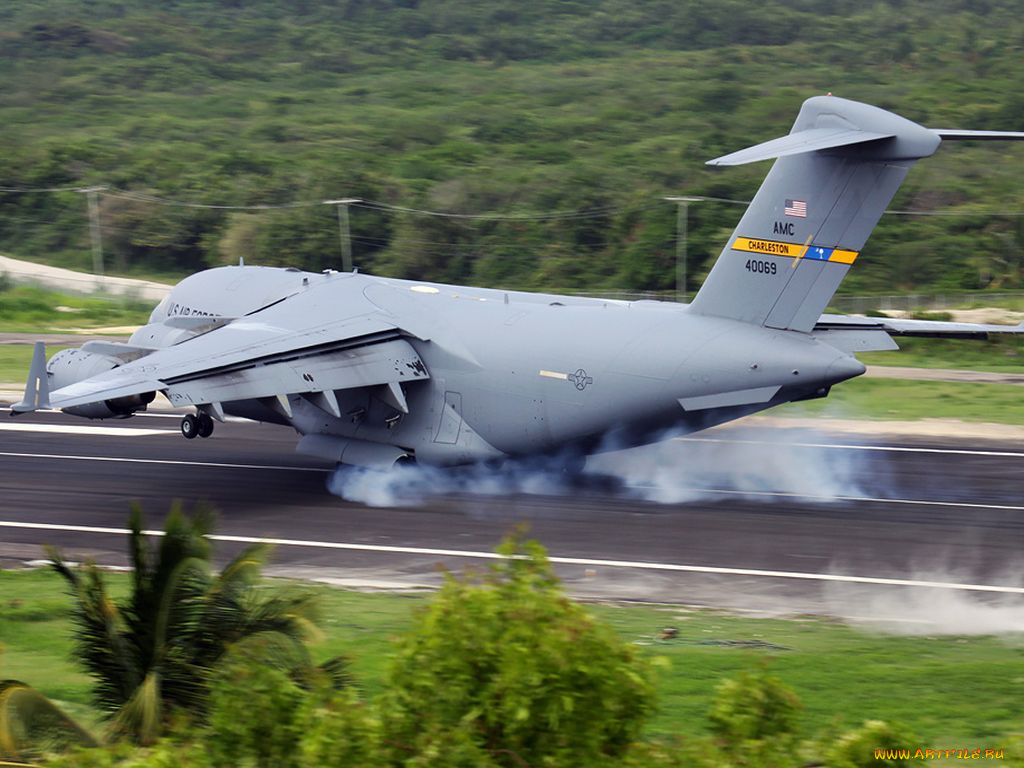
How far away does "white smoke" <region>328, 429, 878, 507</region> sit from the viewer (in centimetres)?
2645

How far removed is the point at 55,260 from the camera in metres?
77.1

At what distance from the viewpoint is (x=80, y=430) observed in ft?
110

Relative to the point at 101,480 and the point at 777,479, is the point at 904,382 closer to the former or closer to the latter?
the point at 777,479

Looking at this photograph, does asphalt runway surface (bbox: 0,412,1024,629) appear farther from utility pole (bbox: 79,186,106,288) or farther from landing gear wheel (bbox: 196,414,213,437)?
utility pole (bbox: 79,186,106,288)

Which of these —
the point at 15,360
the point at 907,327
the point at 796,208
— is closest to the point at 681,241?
the point at 15,360

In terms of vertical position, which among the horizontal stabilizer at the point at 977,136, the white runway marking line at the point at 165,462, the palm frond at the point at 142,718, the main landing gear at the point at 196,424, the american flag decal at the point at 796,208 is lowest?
the white runway marking line at the point at 165,462

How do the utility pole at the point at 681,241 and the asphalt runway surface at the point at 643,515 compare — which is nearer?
the asphalt runway surface at the point at 643,515

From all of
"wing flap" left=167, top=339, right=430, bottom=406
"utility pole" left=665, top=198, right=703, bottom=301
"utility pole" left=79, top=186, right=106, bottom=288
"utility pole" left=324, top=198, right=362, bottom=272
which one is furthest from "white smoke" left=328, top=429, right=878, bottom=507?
"utility pole" left=79, top=186, right=106, bottom=288

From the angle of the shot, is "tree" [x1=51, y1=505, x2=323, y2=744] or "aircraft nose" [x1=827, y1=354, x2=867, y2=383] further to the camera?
"aircraft nose" [x1=827, y1=354, x2=867, y2=383]

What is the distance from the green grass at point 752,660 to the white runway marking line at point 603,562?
2.20m

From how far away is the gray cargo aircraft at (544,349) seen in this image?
22797mm

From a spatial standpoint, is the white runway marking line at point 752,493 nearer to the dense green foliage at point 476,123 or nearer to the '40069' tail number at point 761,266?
the '40069' tail number at point 761,266

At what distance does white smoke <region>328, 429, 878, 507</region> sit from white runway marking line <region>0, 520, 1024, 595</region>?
3077 mm

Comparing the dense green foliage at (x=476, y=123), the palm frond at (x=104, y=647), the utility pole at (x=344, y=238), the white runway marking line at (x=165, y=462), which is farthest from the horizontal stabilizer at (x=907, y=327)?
the utility pole at (x=344, y=238)
